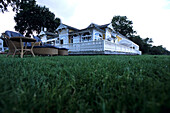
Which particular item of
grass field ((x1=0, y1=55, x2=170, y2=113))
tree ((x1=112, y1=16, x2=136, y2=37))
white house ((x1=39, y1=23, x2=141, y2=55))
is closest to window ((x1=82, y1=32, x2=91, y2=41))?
white house ((x1=39, y1=23, x2=141, y2=55))

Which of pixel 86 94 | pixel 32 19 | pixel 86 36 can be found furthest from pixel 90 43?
pixel 32 19

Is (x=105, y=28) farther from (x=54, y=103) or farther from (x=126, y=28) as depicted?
(x=126, y=28)

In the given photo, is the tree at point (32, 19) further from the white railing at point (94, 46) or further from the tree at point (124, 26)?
the tree at point (124, 26)

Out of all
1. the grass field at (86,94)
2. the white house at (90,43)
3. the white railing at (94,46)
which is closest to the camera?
the grass field at (86,94)

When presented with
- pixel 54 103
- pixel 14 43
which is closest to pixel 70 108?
pixel 54 103

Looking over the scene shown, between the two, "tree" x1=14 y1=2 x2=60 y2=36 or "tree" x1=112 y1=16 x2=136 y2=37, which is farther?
"tree" x1=112 y1=16 x2=136 y2=37

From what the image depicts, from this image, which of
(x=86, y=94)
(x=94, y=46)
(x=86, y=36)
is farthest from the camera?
(x=86, y=36)

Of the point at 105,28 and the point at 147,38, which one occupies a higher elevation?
the point at 147,38

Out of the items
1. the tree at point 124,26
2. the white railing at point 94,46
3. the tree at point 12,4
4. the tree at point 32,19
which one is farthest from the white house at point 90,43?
the tree at point 124,26

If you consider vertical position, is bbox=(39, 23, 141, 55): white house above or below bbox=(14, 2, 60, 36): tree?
below

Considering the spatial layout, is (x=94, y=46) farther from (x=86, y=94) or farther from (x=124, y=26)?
(x=124, y=26)

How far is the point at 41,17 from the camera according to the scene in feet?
86.3

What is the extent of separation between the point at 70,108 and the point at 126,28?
3542 cm

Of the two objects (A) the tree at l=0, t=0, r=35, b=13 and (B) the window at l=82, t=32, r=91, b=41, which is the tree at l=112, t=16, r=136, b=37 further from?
(A) the tree at l=0, t=0, r=35, b=13
